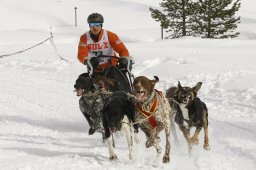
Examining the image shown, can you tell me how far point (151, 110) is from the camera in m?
5.77

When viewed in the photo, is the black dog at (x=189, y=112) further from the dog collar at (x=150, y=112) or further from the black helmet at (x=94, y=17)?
the black helmet at (x=94, y=17)

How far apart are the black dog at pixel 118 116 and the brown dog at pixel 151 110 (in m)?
0.17

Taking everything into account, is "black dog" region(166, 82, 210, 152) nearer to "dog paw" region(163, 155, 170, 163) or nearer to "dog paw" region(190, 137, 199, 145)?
"dog paw" region(190, 137, 199, 145)

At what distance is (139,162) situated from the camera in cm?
605

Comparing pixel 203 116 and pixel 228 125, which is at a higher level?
pixel 203 116

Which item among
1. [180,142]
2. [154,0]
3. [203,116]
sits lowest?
[180,142]

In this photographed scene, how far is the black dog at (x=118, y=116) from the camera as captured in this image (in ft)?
19.2

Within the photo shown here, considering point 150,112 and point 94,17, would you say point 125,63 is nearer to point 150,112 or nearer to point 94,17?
point 94,17

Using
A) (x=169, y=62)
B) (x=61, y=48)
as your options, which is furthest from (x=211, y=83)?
(x=61, y=48)

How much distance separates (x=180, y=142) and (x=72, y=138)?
1901 millimetres

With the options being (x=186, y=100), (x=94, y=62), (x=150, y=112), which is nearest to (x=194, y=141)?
(x=186, y=100)

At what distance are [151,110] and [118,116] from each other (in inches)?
17.1

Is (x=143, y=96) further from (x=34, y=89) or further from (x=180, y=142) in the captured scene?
(x=34, y=89)

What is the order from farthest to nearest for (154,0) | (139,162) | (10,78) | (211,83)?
(154,0)
(10,78)
(211,83)
(139,162)
